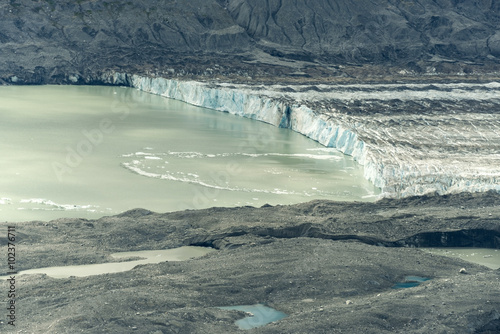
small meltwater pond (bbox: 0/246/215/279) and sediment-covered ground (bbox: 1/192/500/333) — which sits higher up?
sediment-covered ground (bbox: 1/192/500/333)

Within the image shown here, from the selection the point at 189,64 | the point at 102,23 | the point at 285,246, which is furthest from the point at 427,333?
the point at 102,23

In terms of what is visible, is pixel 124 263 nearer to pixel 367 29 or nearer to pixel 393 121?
pixel 393 121

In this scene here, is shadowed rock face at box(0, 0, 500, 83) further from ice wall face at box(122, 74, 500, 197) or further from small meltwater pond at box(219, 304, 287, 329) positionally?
small meltwater pond at box(219, 304, 287, 329)

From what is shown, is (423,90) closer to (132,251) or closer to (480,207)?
(480,207)

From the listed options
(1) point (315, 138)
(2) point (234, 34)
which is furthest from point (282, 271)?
(2) point (234, 34)

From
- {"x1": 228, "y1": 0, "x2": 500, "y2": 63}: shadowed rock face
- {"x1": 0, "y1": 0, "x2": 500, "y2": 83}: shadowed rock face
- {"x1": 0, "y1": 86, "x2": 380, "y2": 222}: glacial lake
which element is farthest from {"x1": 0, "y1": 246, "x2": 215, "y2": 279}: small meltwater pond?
{"x1": 228, "y1": 0, "x2": 500, "y2": 63}: shadowed rock face

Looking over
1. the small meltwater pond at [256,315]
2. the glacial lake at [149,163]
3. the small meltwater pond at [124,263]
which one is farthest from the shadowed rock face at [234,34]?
the small meltwater pond at [256,315]
